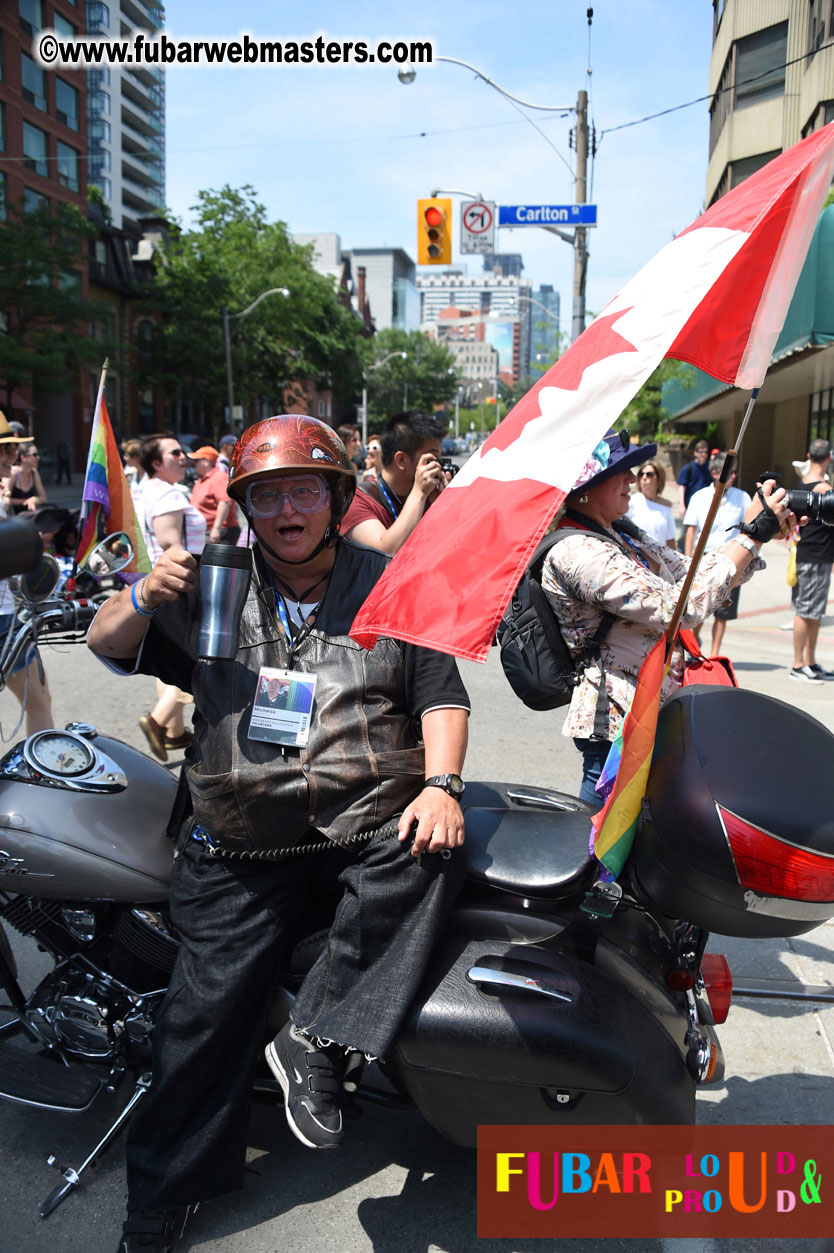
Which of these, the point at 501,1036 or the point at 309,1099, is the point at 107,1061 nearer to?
the point at 309,1099

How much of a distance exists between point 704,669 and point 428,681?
0.94 m

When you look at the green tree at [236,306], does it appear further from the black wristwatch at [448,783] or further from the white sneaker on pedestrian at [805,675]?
the black wristwatch at [448,783]

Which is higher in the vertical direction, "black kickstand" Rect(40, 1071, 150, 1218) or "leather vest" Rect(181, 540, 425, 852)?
"leather vest" Rect(181, 540, 425, 852)

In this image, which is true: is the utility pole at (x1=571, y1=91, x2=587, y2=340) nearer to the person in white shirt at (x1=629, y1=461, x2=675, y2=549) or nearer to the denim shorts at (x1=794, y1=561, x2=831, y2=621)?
the person in white shirt at (x1=629, y1=461, x2=675, y2=549)

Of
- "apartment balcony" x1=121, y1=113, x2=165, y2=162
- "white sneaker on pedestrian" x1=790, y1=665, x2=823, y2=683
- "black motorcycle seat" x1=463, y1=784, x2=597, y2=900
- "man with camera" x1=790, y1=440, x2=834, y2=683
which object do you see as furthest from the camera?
"apartment balcony" x1=121, y1=113, x2=165, y2=162

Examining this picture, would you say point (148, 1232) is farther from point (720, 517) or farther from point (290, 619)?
point (720, 517)

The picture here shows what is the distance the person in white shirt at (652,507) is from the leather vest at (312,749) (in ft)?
19.6

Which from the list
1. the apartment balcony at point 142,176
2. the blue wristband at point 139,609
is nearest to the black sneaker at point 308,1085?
the blue wristband at point 139,609

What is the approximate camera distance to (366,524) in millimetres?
3959

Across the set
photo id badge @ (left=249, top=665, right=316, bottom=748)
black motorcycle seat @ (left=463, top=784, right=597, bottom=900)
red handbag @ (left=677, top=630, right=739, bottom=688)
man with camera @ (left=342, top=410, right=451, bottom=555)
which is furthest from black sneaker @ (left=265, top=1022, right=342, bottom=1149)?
man with camera @ (left=342, top=410, right=451, bottom=555)

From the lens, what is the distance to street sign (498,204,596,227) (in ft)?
43.0

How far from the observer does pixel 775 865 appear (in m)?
1.81

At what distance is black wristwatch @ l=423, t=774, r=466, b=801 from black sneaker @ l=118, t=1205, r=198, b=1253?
1130 millimetres

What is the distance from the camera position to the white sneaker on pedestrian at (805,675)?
7.82m
